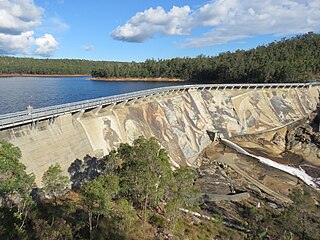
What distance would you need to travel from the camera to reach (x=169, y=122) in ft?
167

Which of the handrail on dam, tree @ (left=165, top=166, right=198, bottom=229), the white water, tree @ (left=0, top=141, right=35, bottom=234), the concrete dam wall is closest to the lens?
tree @ (left=0, top=141, right=35, bottom=234)

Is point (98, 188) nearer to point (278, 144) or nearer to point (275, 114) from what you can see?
point (278, 144)

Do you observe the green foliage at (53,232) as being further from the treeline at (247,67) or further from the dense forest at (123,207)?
the treeline at (247,67)

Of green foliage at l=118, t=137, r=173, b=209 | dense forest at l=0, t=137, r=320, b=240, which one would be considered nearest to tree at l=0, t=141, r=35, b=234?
dense forest at l=0, t=137, r=320, b=240

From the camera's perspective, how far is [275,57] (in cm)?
13962

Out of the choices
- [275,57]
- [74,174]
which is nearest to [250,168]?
[74,174]

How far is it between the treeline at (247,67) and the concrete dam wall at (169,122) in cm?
2196

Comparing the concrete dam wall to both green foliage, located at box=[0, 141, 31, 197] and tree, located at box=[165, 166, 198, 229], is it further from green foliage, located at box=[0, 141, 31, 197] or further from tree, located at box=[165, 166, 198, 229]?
tree, located at box=[165, 166, 198, 229]

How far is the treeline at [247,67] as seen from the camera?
108 metres

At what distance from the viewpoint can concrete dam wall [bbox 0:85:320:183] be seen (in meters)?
29.8

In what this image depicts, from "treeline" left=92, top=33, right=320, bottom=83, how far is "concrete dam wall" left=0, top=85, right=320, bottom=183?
21957mm

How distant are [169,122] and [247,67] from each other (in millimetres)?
83398

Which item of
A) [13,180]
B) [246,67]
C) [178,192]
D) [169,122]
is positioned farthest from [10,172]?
[246,67]

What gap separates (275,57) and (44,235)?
A: 144m
